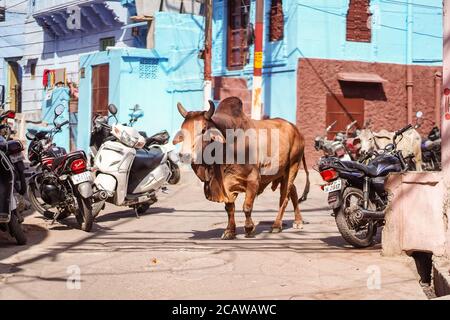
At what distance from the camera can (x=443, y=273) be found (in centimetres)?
618

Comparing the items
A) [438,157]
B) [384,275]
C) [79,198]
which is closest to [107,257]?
[79,198]

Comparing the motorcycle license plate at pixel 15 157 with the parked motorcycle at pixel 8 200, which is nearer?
the parked motorcycle at pixel 8 200

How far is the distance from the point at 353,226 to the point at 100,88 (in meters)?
17.0

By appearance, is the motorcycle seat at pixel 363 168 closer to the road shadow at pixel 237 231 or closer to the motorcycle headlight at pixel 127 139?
the road shadow at pixel 237 231

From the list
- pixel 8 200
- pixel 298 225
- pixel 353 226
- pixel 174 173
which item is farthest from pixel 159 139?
pixel 353 226

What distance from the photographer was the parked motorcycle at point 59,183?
30.5ft

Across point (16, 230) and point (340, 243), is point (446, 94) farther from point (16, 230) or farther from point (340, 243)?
point (16, 230)

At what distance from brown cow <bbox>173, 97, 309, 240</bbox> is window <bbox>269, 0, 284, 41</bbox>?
9850 millimetres

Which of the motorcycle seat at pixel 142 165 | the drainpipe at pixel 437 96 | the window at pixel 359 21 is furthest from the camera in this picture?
the drainpipe at pixel 437 96

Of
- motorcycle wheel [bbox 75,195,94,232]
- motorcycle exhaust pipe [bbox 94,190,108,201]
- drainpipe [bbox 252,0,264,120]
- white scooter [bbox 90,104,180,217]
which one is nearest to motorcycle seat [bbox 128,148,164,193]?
white scooter [bbox 90,104,180,217]

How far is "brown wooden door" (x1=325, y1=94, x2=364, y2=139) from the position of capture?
19562 millimetres

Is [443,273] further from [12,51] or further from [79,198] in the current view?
[12,51]

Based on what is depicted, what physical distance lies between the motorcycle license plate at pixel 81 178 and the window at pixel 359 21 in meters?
12.1

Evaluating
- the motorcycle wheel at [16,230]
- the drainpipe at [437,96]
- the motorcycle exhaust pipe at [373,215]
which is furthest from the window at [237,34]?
the motorcycle wheel at [16,230]
